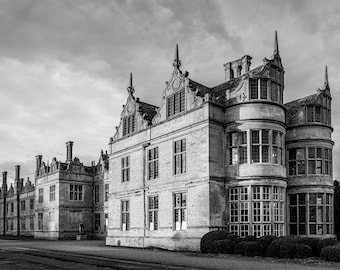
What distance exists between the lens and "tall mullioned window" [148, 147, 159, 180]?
33.6 metres

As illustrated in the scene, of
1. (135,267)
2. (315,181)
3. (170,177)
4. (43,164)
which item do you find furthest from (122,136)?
(43,164)

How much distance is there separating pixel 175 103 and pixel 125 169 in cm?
884

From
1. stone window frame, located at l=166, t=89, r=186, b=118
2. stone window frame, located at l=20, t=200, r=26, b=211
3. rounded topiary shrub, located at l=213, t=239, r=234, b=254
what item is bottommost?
stone window frame, located at l=20, t=200, r=26, b=211

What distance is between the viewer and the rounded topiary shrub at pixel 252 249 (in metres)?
22.8

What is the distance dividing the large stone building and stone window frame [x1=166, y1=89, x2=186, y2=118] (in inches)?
2.9

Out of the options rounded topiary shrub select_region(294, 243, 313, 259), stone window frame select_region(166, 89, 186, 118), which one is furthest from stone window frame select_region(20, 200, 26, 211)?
rounded topiary shrub select_region(294, 243, 313, 259)

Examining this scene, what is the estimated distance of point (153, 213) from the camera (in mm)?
33125

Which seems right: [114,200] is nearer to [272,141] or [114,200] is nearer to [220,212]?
[220,212]

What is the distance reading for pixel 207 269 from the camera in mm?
17438

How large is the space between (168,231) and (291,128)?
11841 millimetres

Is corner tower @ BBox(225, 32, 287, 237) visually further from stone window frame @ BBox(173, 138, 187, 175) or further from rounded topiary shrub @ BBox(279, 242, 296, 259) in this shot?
rounded topiary shrub @ BBox(279, 242, 296, 259)

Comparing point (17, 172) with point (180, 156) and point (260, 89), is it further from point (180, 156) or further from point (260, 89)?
point (260, 89)

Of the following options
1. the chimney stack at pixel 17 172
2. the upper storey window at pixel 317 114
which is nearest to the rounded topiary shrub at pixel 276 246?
the upper storey window at pixel 317 114

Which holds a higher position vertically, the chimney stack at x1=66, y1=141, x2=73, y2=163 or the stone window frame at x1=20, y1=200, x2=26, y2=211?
the chimney stack at x1=66, y1=141, x2=73, y2=163
